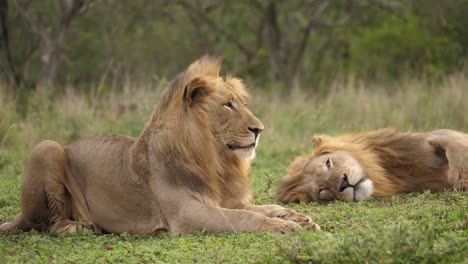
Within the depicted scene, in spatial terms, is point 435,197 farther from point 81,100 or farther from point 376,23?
point 376,23

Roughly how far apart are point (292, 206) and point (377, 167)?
700 mm

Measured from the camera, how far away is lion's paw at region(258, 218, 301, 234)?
4008mm

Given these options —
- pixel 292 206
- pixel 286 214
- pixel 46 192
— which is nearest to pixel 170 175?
pixel 286 214

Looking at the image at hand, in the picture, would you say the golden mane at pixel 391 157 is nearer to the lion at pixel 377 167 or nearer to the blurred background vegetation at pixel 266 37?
the lion at pixel 377 167

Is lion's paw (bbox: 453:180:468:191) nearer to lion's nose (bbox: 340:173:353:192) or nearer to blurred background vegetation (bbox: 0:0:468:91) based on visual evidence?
lion's nose (bbox: 340:173:353:192)

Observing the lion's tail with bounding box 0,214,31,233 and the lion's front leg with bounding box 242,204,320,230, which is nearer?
the lion's front leg with bounding box 242,204,320,230

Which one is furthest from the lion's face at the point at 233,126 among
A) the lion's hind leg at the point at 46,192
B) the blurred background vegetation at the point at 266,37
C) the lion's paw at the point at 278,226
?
the blurred background vegetation at the point at 266,37

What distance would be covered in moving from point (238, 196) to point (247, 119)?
1.55 feet

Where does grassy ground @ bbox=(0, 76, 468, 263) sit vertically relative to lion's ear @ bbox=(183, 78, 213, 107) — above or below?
below

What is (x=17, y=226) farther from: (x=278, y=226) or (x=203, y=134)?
(x=278, y=226)

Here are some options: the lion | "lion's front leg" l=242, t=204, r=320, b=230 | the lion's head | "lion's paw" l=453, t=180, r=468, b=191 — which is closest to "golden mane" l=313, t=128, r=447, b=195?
the lion

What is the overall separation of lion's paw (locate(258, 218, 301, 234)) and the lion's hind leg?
121cm

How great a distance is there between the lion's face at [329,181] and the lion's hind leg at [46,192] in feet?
5.39

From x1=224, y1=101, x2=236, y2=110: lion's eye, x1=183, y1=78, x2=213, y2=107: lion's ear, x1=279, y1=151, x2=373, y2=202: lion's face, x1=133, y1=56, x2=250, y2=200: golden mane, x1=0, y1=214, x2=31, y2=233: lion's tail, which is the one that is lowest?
x1=0, y1=214, x2=31, y2=233: lion's tail
